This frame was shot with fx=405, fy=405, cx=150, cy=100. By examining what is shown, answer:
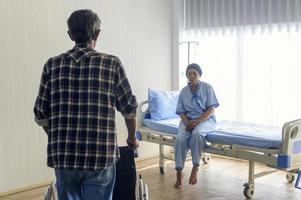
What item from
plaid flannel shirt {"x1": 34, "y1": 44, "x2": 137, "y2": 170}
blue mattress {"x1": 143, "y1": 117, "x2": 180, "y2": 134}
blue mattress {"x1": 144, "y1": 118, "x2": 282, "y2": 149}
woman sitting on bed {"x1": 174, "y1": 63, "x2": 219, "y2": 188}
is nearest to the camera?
plaid flannel shirt {"x1": 34, "y1": 44, "x2": 137, "y2": 170}

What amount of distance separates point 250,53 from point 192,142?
1586 millimetres

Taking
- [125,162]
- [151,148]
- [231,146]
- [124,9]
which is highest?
[124,9]

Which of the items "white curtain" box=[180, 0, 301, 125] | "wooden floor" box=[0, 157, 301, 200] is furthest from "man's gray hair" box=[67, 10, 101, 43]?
"white curtain" box=[180, 0, 301, 125]

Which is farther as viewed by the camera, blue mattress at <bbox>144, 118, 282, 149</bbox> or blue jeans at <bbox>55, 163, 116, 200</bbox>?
blue mattress at <bbox>144, 118, 282, 149</bbox>

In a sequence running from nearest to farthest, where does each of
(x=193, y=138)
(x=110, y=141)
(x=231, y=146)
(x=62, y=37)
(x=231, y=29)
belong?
(x=110, y=141)
(x=231, y=146)
(x=193, y=138)
(x=62, y=37)
(x=231, y=29)

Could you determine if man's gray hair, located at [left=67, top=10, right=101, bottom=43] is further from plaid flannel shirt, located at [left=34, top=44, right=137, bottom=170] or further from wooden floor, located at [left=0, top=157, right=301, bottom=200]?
wooden floor, located at [left=0, top=157, right=301, bottom=200]

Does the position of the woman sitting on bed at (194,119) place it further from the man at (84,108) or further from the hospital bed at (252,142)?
the man at (84,108)

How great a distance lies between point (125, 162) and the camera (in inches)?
79.1

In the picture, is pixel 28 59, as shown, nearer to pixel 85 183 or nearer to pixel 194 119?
pixel 194 119

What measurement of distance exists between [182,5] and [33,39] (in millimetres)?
2167

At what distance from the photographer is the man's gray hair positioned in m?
1.54

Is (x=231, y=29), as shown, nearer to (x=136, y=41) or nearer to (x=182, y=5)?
(x=182, y=5)

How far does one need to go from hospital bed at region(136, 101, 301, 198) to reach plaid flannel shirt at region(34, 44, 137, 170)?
1.81 metres

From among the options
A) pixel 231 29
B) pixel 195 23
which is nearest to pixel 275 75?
pixel 231 29
